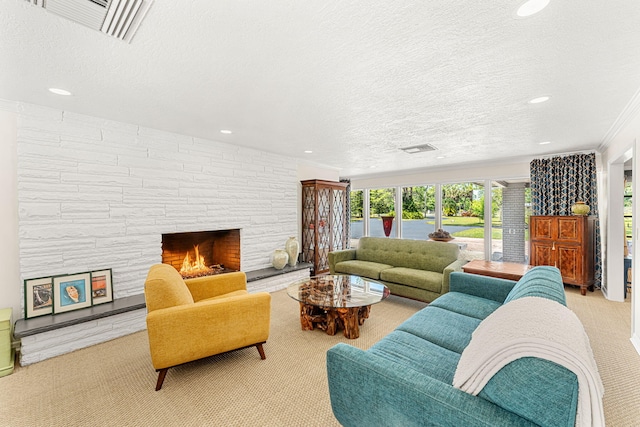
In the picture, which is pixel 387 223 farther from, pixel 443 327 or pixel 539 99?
pixel 443 327

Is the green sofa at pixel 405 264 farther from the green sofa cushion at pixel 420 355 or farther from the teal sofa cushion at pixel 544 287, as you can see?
the green sofa cushion at pixel 420 355

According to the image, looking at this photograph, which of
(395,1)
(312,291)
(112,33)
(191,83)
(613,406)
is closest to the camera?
(395,1)

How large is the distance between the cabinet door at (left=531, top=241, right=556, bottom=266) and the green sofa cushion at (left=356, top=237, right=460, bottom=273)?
1.64 meters

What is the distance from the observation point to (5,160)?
2.54 meters

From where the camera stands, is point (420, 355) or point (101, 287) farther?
point (101, 287)

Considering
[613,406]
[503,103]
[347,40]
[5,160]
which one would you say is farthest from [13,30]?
[613,406]

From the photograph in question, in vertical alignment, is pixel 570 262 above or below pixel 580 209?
below

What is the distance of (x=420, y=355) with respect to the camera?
5.45 feet

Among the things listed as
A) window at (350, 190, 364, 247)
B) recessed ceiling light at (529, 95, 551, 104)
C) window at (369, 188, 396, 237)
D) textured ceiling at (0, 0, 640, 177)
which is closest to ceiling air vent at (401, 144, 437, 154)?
textured ceiling at (0, 0, 640, 177)

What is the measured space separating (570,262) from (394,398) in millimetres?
4786

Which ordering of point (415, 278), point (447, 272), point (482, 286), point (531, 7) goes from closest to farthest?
point (531, 7) → point (482, 286) → point (447, 272) → point (415, 278)

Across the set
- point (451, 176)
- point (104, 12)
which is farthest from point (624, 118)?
point (104, 12)

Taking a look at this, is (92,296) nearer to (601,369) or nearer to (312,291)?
(312,291)

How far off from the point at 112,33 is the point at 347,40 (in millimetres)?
1295
